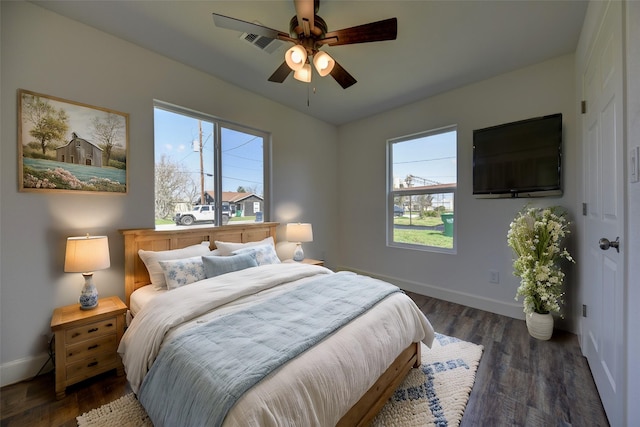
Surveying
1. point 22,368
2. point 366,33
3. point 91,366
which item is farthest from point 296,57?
point 22,368

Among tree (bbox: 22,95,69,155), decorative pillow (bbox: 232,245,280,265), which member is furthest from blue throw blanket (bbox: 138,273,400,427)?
tree (bbox: 22,95,69,155)

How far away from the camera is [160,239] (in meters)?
2.43

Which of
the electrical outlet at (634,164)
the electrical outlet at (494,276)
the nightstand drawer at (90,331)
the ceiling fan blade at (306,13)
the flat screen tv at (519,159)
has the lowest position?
the nightstand drawer at (90,331)

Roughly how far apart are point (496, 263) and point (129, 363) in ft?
11.6

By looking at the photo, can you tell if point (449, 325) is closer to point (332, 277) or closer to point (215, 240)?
point (332, 277)

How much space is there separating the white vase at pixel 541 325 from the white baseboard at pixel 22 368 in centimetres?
417

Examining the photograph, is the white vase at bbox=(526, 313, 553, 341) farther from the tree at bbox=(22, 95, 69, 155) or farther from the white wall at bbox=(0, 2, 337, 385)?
the tree at bbox=(22, 95, 69, 155)

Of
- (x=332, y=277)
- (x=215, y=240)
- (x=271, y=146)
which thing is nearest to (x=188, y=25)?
(x=271, y=146)

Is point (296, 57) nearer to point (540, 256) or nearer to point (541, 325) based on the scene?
point (540, 256)

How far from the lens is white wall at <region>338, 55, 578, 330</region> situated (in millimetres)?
2508

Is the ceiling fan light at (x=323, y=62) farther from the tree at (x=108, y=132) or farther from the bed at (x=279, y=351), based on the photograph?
the tree at (x=108, y=132)

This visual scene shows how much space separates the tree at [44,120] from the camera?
1.85 meters

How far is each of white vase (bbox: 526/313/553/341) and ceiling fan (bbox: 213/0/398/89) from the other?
2.74m

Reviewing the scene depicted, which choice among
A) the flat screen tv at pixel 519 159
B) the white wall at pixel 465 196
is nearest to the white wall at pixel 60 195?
the white wall at pixel 465 196
